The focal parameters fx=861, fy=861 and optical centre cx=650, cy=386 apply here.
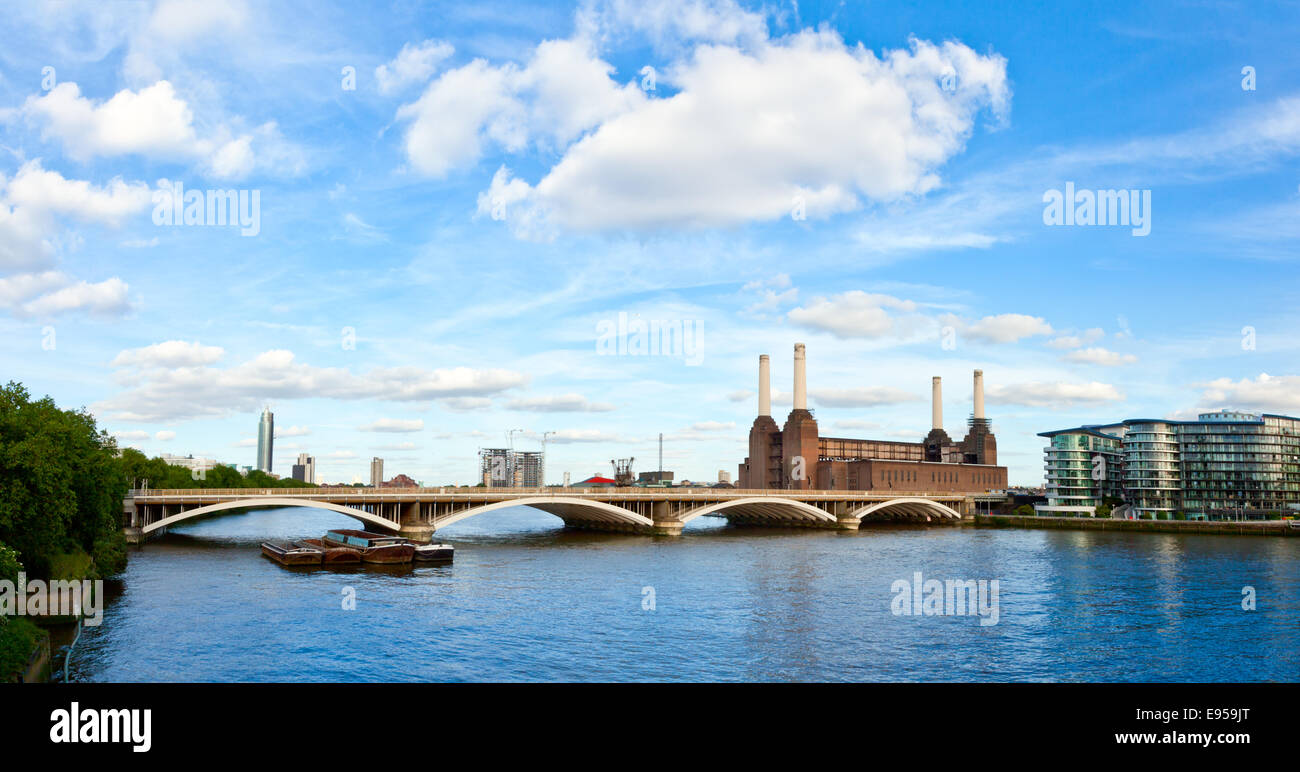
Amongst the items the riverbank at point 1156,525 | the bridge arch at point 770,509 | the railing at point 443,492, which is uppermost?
the railing at point 443,492

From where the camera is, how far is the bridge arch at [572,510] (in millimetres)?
91250

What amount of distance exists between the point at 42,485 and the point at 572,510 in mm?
78257

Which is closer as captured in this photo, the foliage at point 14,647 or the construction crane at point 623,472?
the foliage at point 14,647

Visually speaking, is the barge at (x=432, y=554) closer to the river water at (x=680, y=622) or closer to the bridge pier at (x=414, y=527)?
the river water at (x=680, y=622)

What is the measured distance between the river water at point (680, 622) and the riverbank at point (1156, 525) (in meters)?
39.7

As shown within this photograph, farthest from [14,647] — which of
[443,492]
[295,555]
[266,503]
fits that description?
[443,492]

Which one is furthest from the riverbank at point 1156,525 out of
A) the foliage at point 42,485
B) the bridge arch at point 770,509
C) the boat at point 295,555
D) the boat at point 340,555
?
the foliage at point 42,485

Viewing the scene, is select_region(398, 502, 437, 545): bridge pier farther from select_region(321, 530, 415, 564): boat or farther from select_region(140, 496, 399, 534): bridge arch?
select_region(321, 530, 415, 564): boat

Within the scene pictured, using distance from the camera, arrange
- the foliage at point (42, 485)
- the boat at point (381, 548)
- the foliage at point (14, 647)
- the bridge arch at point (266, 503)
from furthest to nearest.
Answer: the bridge arch at point (266, 503) → the boat at point (381, 548) → the foliage at point (42, 485) → the foliage at point (14, 647)

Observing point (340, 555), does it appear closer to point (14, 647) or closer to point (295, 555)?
point (295, 555)

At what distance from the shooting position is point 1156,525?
414 feet

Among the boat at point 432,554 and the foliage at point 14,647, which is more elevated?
the foliage at point 14,647

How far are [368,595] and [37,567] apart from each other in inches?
688
